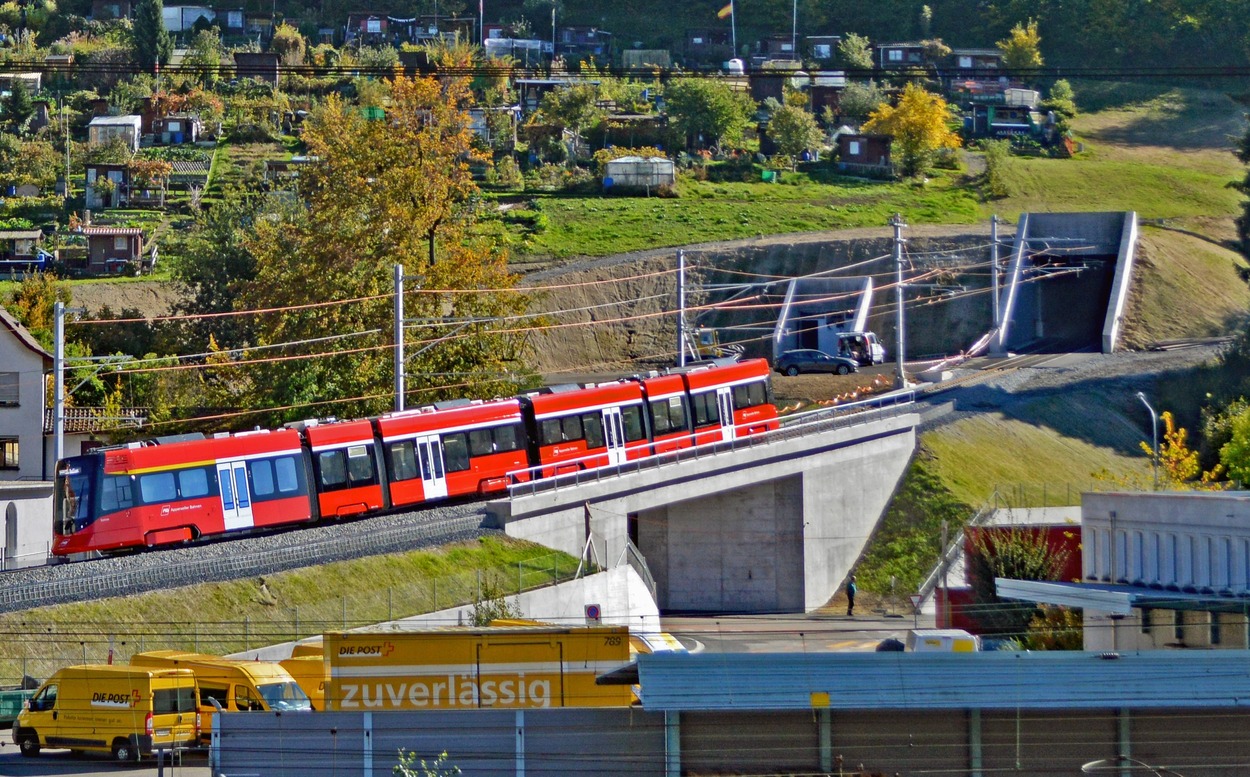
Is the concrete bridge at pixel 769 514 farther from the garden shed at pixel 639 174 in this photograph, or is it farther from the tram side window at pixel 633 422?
the garden shed at pixel 639 174

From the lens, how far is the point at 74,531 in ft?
132

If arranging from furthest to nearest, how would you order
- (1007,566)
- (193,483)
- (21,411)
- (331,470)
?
(21,411) → (1007,566) → (331,470) → (193,483)

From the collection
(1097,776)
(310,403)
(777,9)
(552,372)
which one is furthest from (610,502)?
(777,9)

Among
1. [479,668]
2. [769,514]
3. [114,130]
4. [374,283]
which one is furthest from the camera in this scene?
[114,130]

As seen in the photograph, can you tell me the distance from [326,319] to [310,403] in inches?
165

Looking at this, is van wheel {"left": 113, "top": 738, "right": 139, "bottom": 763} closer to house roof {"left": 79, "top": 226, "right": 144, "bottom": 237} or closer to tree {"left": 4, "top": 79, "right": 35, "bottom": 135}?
house roof {"left": 79, "top": 226, "right": 144, "bottom": 237}

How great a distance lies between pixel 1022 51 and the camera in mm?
144250

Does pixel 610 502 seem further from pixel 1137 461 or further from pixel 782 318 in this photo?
pixel 782 318

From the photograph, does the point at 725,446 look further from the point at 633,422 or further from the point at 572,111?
the point at 572,111

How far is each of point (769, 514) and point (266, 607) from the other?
2307 cm

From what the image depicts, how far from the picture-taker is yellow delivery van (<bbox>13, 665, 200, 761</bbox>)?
29.0 meters

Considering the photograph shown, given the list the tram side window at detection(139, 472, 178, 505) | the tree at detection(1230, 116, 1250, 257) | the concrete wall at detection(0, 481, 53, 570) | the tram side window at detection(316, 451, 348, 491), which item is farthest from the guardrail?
the tree at detection(1230, 116, 1250, 257)

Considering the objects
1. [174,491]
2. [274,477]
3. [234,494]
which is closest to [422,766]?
[174,491]

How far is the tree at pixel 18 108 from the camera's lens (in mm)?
129250
